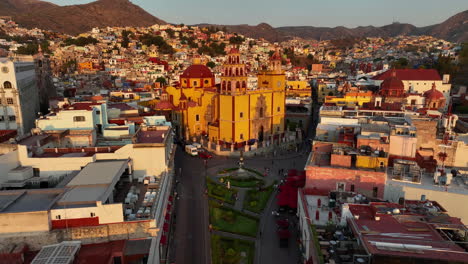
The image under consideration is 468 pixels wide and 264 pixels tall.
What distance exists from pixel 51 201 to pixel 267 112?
1113 inches

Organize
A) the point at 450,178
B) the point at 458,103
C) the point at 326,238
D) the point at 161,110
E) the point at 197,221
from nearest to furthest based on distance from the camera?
1. the point at 326,238
2. the point at 450,178
3. the point at 197,221
4. the point at 161,110
5. the point at 458,103

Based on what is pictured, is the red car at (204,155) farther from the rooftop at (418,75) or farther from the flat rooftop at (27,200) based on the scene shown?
the rooftop at (418,75)

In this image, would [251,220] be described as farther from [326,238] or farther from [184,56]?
[184,56]

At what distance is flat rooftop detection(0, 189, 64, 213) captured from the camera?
14.0 m

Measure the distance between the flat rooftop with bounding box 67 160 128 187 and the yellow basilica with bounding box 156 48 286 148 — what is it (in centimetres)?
1844

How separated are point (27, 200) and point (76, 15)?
157 meters

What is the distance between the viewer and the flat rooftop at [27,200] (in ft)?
46.0

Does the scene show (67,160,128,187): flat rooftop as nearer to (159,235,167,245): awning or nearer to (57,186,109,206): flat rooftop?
(57,186,109,206): flat rooftop

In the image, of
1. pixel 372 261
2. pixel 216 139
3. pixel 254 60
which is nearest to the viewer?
pixel 372 261

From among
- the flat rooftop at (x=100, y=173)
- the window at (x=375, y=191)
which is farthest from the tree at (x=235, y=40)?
the window at (x=375, y=191)

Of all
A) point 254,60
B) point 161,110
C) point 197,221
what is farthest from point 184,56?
point 197,221

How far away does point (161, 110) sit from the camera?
133ft

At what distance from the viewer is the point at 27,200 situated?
15.1 m

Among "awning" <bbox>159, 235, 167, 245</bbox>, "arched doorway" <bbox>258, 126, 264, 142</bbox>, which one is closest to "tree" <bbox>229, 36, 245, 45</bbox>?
"arched doorway" <bbox>258, 126, 264, 142</bbox>
